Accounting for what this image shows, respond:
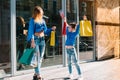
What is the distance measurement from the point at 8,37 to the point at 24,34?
59 centimetres

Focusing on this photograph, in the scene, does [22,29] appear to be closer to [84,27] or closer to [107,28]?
[84,27]

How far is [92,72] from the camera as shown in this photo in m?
8.95

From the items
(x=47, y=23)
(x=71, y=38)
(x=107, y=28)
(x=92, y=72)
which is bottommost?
(x=92, y=72)

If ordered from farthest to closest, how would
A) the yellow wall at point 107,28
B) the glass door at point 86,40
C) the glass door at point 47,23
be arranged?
1. the yellow wall at point 107,28
2. the glass door at point 86,40
3. the glass door at point 47,23

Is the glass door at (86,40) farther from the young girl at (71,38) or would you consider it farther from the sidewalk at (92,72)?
the young girl at (71,38)

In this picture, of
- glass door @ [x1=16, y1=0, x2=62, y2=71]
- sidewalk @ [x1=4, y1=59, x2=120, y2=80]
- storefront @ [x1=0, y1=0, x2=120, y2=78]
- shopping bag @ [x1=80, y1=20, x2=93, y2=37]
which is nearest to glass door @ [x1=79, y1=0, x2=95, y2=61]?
storefront @ [x1=0, y1=0, x2=120, y2=78]

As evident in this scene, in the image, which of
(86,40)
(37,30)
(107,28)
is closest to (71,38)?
(37,30)

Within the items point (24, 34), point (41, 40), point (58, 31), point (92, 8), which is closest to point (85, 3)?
point (92, 8)

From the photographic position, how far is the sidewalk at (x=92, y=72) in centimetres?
813

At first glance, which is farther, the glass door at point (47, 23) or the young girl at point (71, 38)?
the glass door at point (47, 23)

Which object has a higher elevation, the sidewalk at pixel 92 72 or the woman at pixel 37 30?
the woman at pixel 37 30

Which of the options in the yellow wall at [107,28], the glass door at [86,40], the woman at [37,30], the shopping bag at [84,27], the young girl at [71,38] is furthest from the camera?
the yellow wall at [107,28]

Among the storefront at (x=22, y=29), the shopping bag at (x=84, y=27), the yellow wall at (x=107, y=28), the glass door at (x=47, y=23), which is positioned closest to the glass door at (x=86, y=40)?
the storefront at (x=22, y=29)

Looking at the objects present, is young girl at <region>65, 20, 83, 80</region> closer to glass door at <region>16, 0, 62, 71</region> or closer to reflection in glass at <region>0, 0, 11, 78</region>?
glass door at <region>16, 0, 62, 71</region>
